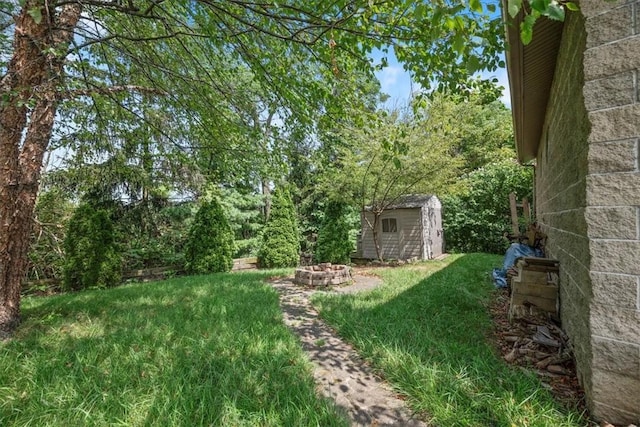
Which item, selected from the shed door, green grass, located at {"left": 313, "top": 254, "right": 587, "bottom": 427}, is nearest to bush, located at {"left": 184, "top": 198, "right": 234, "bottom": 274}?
green grass, located at {"left": 313, "top": 254, "right": 587, "bottom": 427}

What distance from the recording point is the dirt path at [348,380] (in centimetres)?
206

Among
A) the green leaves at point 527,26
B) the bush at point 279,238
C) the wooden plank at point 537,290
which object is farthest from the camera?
the bush at point 279,238

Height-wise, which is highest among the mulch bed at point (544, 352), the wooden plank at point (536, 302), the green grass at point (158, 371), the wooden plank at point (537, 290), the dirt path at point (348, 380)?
the wooden plank at point (537, 290)

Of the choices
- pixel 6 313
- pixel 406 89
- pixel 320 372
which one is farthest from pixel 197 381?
pixel 406 89

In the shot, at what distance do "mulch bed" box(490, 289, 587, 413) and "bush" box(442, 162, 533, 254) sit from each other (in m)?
8.80

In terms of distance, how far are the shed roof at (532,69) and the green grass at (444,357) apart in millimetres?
2304

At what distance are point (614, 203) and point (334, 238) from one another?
9.17 metres

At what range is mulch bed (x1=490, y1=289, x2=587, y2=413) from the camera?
2.14 metres

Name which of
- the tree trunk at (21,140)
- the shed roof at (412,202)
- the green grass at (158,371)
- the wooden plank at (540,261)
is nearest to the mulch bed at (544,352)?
the wooden plank at (540,261)

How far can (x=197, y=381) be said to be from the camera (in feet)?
7.83

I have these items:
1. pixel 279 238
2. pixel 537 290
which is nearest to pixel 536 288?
pixel 537 290

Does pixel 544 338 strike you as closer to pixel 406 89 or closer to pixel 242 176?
pixel 242 176

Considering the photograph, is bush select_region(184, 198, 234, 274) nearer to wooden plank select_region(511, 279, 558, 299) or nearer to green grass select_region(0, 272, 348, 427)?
green grass select_region(0, 272, 348, 427)

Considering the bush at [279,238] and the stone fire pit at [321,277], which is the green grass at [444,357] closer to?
the stone fire pit at [321,277]
